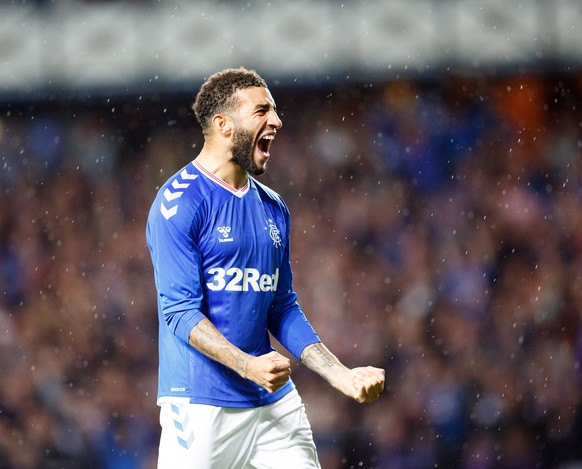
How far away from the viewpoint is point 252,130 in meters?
2.89

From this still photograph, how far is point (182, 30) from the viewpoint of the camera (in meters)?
6.86

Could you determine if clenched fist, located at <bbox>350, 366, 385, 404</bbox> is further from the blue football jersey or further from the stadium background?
the stadium background

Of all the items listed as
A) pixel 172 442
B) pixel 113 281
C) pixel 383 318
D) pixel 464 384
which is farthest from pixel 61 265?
pixel 172 442

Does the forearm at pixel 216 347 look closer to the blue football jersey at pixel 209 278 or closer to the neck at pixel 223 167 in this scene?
the blue football jersey at pixel 209 278

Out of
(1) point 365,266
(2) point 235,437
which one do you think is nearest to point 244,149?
(2) point 235,437

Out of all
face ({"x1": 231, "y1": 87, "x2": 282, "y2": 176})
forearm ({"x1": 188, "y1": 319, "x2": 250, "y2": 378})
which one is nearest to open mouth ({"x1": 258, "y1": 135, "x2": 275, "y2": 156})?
face ({"x1": 231, "y1": 87, "x2": 282, "y2": 176})

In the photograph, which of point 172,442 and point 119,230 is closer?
point 172,442

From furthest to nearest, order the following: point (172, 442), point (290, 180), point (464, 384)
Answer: point (290, 180) → point (464, 384) → point (172, 442)

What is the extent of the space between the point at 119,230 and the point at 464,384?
2.82 meters

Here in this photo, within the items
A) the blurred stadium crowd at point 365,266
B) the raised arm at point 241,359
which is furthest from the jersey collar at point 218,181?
the blurred stadium crowd at point 365,266

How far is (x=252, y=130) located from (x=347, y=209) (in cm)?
417

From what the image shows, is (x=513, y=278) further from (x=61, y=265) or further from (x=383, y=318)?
(x=61, y=265)

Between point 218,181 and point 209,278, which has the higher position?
point 218,181

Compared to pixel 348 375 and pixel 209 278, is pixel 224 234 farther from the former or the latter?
pixel 348 375
